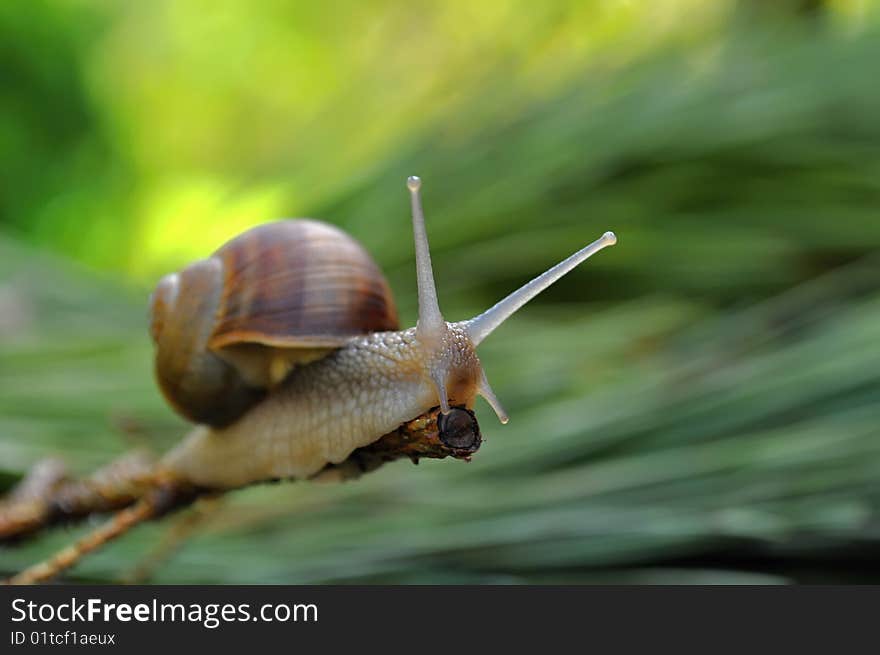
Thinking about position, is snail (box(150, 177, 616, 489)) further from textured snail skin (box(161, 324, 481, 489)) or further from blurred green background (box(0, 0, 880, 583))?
blurred green background (box(0, 0, 880, 583))

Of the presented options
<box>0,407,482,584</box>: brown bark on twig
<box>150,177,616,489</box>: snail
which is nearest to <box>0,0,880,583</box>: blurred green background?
<box>0,407,482,584</box>: brown bark on twig

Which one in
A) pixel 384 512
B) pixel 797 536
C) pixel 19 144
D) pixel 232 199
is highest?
pixel 19 144

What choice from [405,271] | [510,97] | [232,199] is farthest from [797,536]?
[232,199]

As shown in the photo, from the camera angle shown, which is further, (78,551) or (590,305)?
(590,305)

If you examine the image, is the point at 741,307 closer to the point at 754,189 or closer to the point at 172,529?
the point at 754,189

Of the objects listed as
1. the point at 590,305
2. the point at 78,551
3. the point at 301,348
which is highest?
the point at 590,305

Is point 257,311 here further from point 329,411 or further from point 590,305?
point 590,305

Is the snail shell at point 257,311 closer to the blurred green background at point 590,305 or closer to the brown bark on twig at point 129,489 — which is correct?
the brown bark on twig at point 129,489

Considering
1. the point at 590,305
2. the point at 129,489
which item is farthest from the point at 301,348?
the point at 590,305
